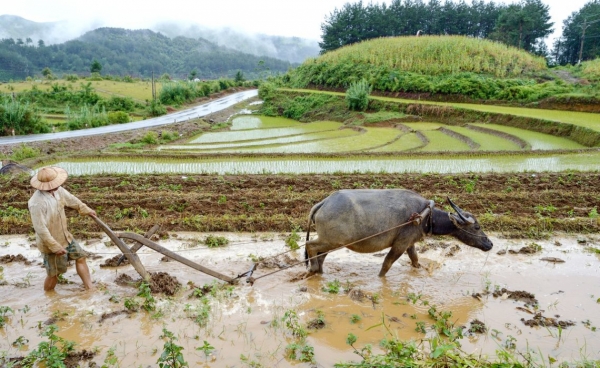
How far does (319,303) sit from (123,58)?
93.6 meters

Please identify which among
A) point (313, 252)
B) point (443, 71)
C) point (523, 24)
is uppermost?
point (523, 24)

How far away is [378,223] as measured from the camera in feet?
16.6

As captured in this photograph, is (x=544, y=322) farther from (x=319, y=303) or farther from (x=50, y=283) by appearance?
(x=50, y=283)

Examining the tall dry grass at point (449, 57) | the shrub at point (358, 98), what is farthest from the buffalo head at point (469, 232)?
the tall dry grass at point (449, 57)

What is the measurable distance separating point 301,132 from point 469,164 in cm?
874

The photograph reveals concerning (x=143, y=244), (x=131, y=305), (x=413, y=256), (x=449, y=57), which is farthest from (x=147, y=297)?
(x=449, y=57)

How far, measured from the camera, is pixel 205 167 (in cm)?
1172

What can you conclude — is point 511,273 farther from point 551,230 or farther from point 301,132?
point 301,132

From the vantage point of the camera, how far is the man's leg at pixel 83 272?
488cm

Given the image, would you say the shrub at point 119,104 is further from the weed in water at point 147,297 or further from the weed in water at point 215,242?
the weed in water at point 147,297

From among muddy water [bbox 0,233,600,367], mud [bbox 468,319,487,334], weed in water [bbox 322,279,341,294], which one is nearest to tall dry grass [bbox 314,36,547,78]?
muddy water [bbox 0,233,600,367]

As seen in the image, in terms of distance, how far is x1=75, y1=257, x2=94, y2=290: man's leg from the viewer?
4.88m

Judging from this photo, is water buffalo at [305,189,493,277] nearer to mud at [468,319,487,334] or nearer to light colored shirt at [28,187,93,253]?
mud at [468,319,487,334]

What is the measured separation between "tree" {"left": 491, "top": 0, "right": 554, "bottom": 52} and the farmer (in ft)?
126
